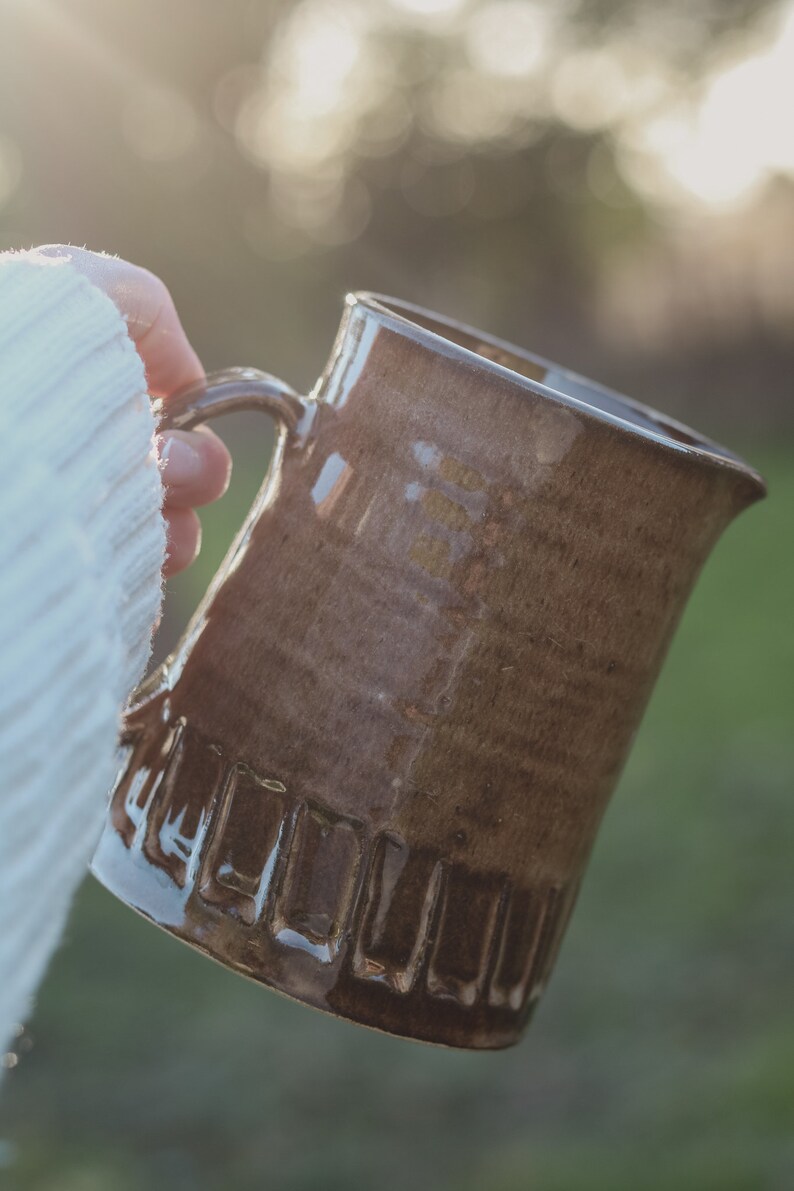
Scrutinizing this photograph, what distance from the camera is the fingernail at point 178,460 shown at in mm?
1253

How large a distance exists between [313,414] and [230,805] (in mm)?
361

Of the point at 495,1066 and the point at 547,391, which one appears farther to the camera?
the point at 495,1066

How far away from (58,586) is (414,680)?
37 centimetres

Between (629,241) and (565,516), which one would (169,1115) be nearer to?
(565,516)

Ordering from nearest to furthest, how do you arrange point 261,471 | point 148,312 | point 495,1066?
point 148,312 → point 495,1066 → point 261,471

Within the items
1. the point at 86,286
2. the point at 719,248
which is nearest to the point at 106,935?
the point at 86,286

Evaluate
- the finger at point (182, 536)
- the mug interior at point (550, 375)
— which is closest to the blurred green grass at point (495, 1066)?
the mug interior at point (550, 375)

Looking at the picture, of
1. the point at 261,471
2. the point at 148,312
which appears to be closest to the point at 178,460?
the point at 148,312

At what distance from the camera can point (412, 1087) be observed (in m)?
3.80

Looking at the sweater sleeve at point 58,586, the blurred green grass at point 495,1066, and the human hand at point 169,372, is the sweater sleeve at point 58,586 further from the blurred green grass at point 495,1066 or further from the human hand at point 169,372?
the blurred green grass at point 495,1066

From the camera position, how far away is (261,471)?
15781mm

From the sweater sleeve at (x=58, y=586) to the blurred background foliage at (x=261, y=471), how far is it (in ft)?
2.12

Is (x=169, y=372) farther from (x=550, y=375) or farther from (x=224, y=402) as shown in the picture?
(x=550, y=375)

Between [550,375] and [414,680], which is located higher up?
[550,375]
